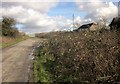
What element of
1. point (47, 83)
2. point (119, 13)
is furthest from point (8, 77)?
point (119, 13)

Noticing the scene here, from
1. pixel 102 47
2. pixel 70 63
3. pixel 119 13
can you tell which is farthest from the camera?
pixel 119 13

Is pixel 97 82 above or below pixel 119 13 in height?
below

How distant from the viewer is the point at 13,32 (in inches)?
2327

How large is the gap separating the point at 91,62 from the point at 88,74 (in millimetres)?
743

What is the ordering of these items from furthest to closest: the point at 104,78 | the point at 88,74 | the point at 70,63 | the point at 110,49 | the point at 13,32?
1. the point at 13,32
2. the point at 70,63
3. the point at 110,49
4. the point at 88,74
5. the point at 104,78

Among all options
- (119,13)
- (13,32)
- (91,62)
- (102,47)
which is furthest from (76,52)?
(13,32)

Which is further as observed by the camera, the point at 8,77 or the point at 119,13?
the point at 119,13

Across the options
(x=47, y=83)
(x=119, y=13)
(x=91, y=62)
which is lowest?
(x=47, y=83)

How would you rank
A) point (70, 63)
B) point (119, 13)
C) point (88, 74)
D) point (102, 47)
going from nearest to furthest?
point (88, 74) < point (102, 47) < point (70, 63) < point (119, 13)

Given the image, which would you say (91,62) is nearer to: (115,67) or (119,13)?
(115,67)

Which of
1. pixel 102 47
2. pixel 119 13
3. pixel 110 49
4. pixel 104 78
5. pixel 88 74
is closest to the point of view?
pixel 104 78

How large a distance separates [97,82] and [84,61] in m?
2.26

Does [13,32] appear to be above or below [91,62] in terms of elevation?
above

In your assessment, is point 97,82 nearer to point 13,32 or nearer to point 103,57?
point 103,57
